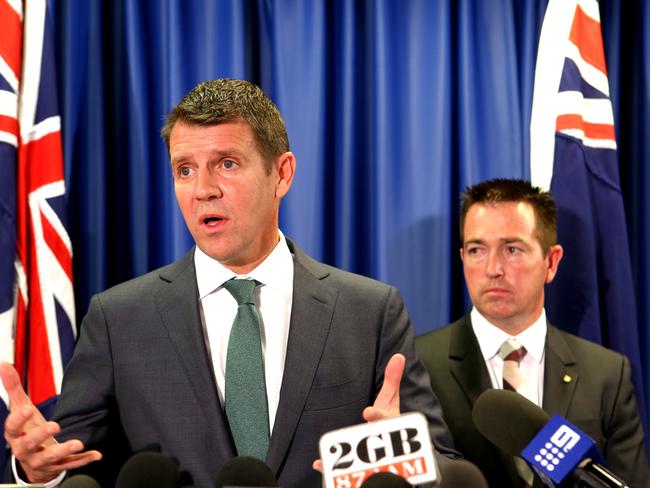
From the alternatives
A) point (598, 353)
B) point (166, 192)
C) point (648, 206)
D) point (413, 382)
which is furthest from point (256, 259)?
point (648, 206)

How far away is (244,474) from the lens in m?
1.33

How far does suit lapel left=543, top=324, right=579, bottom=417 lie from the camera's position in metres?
2.69

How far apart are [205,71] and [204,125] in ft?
3.51

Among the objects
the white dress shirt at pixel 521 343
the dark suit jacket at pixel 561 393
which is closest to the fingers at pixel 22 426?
the dark suit jacket at pixel 561 393

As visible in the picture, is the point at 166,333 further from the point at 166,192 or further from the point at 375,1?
the point at 375,1

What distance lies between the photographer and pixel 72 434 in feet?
5.95

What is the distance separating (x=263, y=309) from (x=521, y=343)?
118 cm

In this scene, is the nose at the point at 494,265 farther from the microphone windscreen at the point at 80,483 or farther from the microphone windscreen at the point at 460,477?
the microphone windscreen at the point at 80,483

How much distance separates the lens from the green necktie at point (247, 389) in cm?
181

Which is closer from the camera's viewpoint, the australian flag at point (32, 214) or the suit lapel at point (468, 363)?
the australian flag at point (32, 214)

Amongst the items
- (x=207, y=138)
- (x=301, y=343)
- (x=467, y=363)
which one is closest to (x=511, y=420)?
(x=301, y=343)

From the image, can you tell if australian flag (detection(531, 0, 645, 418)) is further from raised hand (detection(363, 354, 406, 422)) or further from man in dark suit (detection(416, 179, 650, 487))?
raised hand (detection(363, 354, 406, 422))

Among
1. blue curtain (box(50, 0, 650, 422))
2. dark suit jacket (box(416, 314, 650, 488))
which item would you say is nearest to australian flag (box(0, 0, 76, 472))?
blue curtain (box(50, 0, 650, 422))

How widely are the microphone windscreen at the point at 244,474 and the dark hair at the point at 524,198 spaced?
1734 mm
